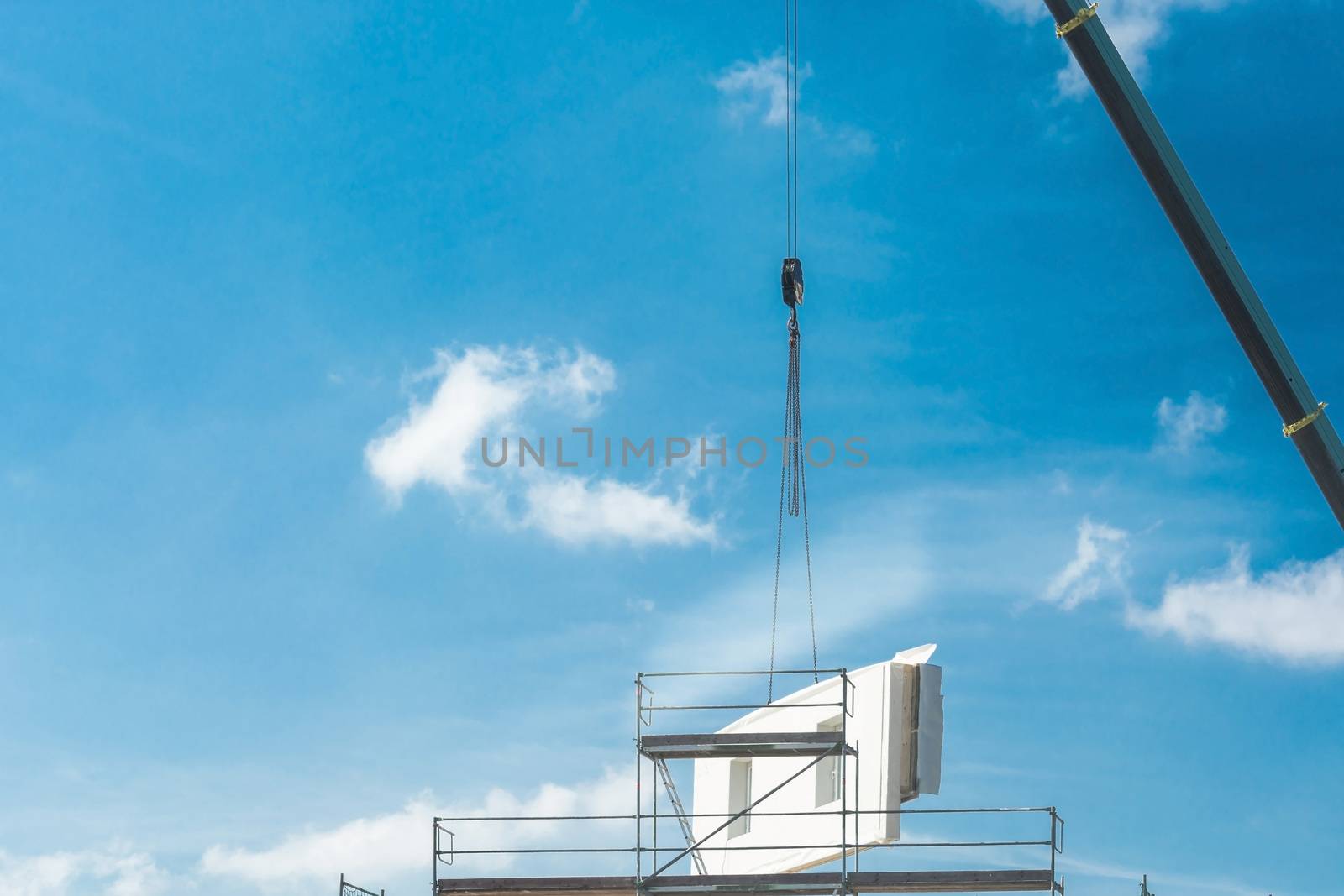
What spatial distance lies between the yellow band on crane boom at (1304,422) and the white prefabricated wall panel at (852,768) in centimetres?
721

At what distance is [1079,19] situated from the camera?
2939cm

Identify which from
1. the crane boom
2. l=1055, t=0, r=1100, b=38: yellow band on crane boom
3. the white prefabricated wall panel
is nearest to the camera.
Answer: the white prefabricated wall panel

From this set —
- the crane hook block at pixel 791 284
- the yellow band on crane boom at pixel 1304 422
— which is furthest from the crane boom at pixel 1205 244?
the crane hook block at pixel 791 284

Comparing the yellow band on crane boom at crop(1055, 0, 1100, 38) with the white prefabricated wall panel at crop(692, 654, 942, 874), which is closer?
the white prefabricated wall panel at crop(692, 654, 942, 874)

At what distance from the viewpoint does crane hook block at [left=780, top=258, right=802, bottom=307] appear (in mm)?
31769

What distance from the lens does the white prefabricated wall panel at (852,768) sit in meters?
25.9

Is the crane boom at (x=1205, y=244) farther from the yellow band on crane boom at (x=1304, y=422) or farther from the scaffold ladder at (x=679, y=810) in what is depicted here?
the scaffold ladder at (x=679, y=810)

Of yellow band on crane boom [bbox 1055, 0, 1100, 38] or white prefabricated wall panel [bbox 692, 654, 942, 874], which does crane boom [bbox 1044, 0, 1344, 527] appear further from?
white prefabricated wall panel [bbox 692, 654, 942, 874]

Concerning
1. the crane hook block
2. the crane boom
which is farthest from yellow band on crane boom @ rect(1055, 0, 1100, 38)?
the crane hook block

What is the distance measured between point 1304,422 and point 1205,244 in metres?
3.64

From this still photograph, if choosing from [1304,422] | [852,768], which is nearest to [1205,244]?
[1304,422]

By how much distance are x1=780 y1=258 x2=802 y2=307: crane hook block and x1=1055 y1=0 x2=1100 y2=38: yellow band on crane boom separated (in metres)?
6.61

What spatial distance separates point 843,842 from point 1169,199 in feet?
41.6

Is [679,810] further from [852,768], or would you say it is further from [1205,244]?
[1205,244]
